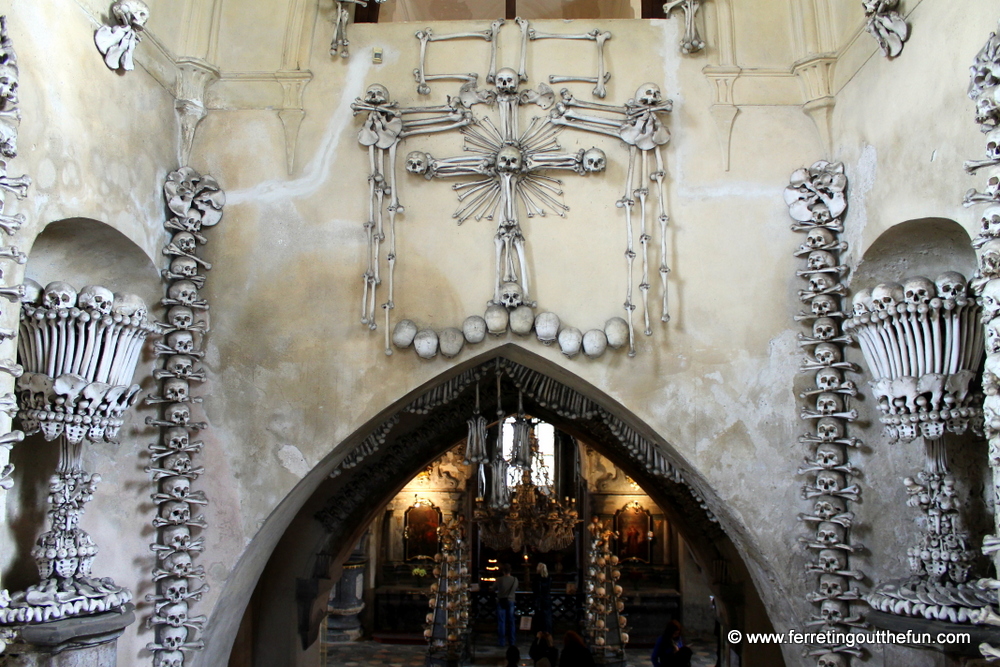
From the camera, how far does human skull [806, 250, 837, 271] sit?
4.68m

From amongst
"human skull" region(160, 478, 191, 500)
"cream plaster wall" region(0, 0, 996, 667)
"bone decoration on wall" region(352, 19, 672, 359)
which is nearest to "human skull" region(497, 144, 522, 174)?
"bone decoration on wall" region(352, 19, 672, 359)

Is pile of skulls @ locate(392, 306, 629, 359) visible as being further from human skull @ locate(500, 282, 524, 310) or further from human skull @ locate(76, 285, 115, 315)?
human skull @ locate(76, 285, 115, 315)

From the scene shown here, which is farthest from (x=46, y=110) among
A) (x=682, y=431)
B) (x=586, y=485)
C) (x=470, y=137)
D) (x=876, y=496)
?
(x=586, y=485)

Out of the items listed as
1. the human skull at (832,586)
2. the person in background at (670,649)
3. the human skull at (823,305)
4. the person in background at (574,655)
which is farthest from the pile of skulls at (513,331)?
the person in background at (670,649)

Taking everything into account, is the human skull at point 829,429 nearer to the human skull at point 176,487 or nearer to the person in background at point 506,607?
the human skull at point 176,487

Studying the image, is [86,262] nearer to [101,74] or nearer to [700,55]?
[101,74]

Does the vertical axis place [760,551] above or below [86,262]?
below

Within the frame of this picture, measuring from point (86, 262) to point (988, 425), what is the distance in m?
3.89

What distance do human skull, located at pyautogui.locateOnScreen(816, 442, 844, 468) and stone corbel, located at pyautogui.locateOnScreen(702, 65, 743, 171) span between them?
1567 millimetres

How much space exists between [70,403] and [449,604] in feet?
19.6

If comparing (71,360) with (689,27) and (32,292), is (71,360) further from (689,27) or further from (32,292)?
(689,27)

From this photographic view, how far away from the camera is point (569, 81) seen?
16.8 feet

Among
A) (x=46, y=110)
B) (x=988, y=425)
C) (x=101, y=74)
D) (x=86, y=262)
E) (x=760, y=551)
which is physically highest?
(x=101, y=74)

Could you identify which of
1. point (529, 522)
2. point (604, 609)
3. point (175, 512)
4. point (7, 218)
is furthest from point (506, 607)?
point (7, 218)
